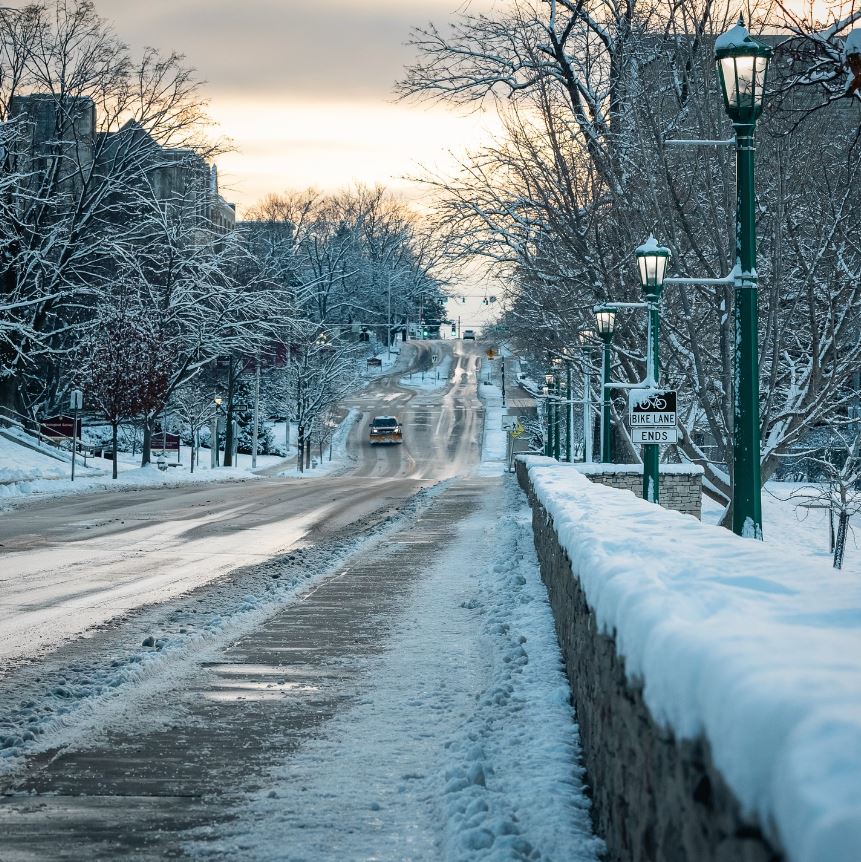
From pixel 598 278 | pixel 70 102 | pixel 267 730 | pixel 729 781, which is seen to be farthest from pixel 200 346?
pixel 729 781

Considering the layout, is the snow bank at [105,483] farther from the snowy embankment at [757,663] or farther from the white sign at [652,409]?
the snowy embankment at [757,663]

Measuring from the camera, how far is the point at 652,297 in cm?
1556

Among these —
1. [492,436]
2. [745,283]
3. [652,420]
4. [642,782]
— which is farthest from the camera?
[492,436]

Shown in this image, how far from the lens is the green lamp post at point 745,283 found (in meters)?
9.98

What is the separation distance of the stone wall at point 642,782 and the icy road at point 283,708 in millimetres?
375

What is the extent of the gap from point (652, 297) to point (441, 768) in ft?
32.1

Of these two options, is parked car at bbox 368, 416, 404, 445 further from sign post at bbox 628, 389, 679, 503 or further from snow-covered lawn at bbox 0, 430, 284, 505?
sign post at bbox 628, 389, 679, 503

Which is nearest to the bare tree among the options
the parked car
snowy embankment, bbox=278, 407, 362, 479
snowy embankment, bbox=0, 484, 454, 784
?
snowy embankment, bbox=0, 484, 454, 784

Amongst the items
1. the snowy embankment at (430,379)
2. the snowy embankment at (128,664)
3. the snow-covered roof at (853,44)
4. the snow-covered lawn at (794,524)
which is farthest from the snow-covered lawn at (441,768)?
the snowy embankment at (430,379)

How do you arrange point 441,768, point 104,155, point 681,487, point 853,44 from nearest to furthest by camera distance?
point 441,768, point 853,44, point 681,487, point 104,155

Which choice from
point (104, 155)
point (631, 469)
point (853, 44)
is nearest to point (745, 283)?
point (853, 44)

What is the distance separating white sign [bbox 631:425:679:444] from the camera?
50.4ft

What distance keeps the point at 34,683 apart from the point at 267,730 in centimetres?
215

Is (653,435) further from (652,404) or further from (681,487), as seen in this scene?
(681,487)
